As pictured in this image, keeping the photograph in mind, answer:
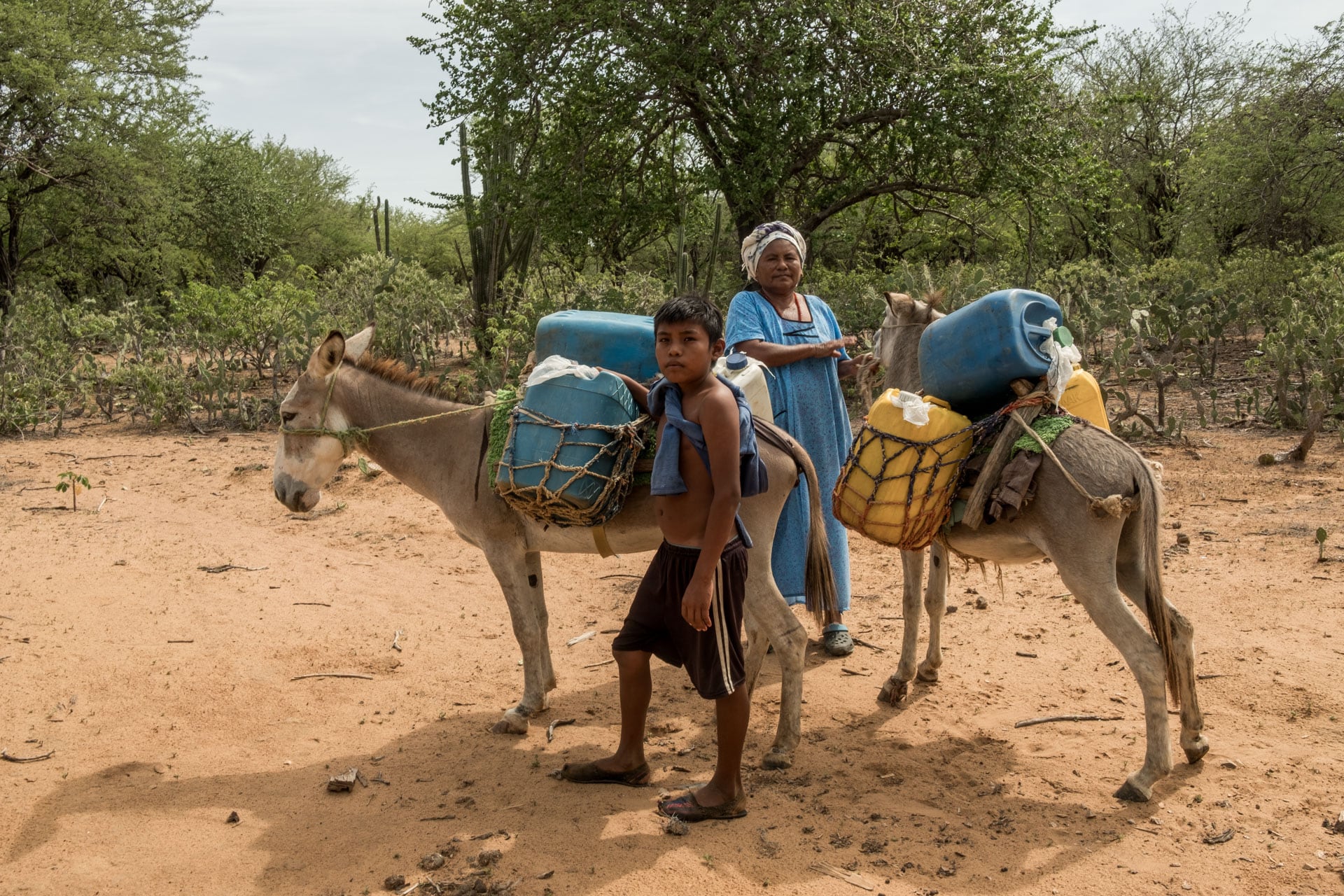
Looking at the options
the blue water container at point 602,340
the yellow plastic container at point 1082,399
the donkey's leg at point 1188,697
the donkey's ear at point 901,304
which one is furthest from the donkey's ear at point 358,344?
the donkey's leg at point 1188,697

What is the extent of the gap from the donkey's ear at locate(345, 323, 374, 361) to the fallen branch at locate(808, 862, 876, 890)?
9.63 feet

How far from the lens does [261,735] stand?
Result: 443 centimetres

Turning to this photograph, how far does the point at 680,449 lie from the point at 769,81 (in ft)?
35.2

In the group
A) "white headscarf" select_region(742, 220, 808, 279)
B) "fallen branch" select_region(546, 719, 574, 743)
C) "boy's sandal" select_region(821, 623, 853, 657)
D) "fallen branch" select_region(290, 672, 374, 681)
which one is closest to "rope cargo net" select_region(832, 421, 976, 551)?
"white headscarf" select_region(742, 220, 808, 279)

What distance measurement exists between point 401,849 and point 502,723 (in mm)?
1031

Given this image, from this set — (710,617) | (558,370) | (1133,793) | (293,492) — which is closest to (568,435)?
(558,370)

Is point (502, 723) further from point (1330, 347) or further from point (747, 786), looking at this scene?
point (1330, 347)

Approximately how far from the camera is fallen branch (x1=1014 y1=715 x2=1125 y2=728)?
14.3ft

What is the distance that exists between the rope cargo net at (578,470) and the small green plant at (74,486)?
530 cm

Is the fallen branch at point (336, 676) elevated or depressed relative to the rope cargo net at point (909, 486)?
depressed

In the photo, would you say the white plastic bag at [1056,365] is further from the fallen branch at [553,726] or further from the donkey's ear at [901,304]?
the fallen branch at [553,726]

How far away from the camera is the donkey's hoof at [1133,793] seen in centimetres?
357

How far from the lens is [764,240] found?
174 inches

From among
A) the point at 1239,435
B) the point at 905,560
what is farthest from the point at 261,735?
the point at 1239,435
